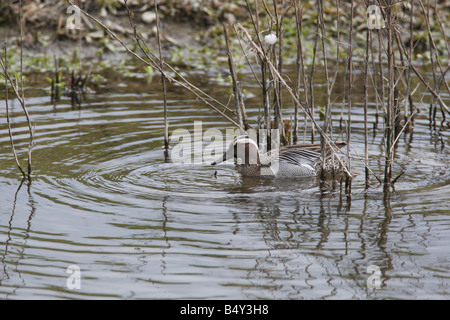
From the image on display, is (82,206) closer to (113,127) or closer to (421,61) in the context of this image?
(113,127)

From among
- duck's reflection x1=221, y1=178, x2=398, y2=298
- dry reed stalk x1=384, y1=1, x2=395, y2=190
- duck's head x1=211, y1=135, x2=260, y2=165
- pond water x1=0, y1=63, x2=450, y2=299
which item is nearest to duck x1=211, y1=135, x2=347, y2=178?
duck's head x1=211, y1=135, x2=260, y2=165

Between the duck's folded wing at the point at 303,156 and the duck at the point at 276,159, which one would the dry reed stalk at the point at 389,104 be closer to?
the duck at the point at 276,159

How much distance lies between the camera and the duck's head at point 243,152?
8242mm

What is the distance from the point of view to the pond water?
4.95 meters

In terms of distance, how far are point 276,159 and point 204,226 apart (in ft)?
7.35

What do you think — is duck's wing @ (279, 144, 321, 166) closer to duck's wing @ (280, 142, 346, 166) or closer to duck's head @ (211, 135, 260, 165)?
duck's wing @ (280, 142, 346, 166)

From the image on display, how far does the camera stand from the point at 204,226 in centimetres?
609

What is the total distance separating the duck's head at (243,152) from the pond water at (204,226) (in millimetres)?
215

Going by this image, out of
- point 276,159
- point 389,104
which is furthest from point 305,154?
point 389,104

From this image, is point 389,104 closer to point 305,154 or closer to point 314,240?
point 305,154

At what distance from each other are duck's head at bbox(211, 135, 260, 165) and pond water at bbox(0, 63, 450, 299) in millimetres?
215

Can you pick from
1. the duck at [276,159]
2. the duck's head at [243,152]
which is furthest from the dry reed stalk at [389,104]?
the duck's head at [243,152]
